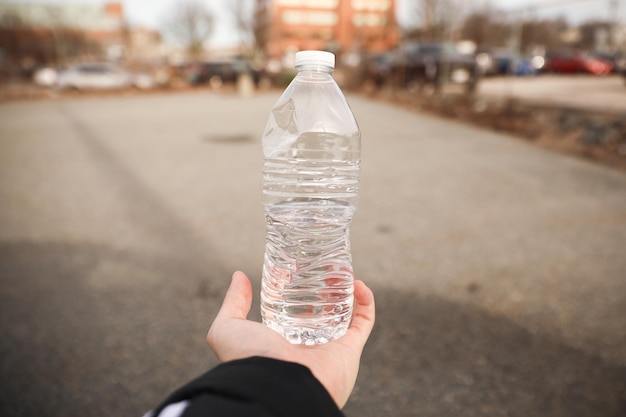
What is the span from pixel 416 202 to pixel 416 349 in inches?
116

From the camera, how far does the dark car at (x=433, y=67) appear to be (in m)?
15.4

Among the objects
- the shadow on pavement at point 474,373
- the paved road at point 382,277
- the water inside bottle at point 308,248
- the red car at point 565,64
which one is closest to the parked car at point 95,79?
the paved road at point 382,277

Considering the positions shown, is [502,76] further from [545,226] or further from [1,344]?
[1,344]

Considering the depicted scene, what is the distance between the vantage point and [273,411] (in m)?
0.98

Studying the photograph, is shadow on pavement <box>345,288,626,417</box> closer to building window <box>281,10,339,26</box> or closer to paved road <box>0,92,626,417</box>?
paved road <box>0,92,626,417</box>

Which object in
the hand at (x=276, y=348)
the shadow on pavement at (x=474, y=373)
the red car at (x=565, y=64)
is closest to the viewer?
the hand at (x=276, y=348)

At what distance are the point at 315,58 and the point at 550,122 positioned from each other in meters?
9.48

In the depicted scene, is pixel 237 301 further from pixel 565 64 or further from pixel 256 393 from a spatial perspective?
pixel 565 64

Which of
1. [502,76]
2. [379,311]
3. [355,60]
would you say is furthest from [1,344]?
[502,76]

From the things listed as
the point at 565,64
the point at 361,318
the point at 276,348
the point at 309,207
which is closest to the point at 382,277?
the point at 309,207

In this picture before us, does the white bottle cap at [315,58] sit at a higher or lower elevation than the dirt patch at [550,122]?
higher

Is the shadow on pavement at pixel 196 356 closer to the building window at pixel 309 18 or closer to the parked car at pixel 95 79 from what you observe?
the parked car at pixel 95 79

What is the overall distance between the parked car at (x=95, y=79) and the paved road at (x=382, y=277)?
16.1 meters

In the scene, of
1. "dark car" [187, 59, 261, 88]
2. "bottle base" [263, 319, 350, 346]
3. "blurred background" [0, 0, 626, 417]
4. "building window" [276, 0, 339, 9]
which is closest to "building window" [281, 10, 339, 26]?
"building window" [276, 0, 339, 9]
